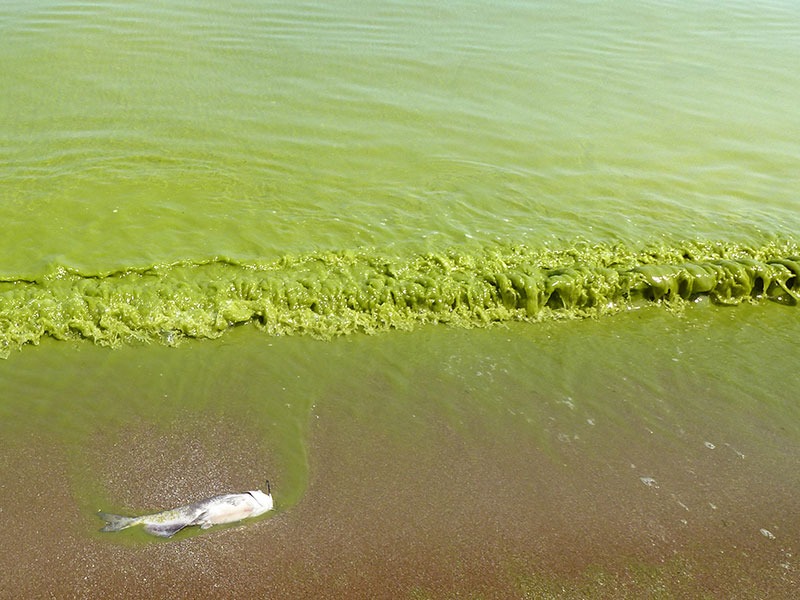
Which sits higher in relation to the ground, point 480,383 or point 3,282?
point 3,282

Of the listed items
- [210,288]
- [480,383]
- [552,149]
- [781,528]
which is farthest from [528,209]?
[781,528]

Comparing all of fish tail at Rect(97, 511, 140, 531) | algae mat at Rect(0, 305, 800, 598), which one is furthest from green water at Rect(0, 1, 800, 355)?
fish tail at Rect(97, 511, 140, 531)

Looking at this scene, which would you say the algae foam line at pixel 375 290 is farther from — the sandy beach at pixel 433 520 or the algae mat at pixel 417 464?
the sandy beach at pixel 433 520

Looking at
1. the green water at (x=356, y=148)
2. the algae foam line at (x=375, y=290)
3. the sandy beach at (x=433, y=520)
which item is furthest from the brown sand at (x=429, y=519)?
the green water at (x=356, y=148)

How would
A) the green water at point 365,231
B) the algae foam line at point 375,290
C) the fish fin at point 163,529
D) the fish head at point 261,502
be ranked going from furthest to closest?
the algae foam line at point 375,290 → the green water at point 365,231 → the fish head at point 261,502 → the fish fin at point 163,529

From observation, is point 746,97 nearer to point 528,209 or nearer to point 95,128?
point 528,209

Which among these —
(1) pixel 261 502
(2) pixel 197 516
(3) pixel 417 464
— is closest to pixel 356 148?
(3) pixel 417 464
